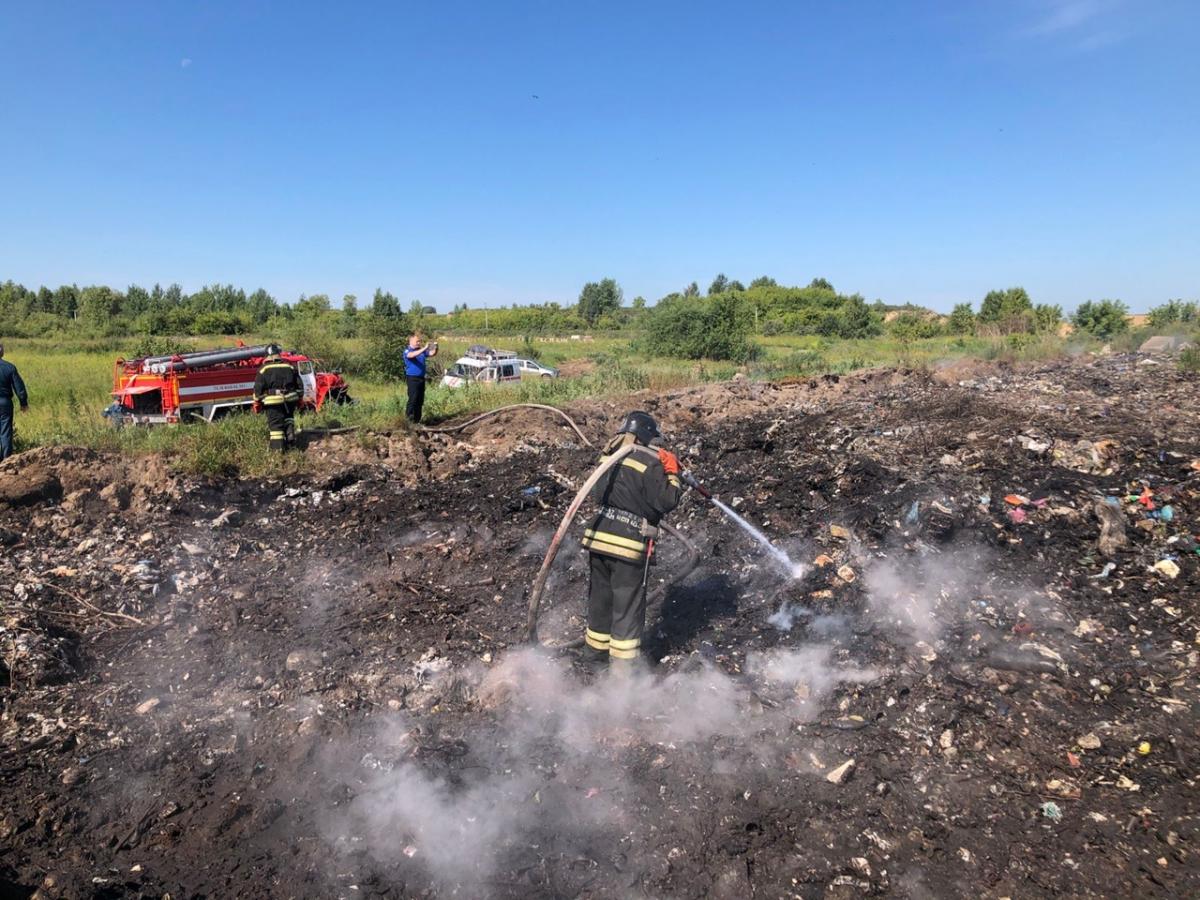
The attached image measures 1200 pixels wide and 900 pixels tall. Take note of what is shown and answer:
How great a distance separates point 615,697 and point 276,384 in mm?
6400

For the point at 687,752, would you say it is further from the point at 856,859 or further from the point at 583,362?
the point at 583,362

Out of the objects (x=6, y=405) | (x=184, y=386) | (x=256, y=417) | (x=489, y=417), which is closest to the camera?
(x=6, y=405)

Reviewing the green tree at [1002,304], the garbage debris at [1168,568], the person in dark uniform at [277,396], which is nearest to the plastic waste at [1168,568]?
the garbage debris at [1168,568]

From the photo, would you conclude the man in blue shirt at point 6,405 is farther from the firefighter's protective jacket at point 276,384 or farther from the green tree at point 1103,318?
the green tree at point 1103,318

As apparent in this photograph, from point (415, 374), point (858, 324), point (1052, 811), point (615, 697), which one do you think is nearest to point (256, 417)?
point (415, 374)

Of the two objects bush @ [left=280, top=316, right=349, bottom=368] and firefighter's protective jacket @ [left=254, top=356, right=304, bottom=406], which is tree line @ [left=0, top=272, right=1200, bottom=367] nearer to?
bush @ [left=280, top=316, right=349, bottom=368]

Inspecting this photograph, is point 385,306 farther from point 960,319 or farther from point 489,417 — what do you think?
point 960,319

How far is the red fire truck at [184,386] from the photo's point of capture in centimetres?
1085

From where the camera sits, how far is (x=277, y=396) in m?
8.63

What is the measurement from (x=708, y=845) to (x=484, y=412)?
8620mm

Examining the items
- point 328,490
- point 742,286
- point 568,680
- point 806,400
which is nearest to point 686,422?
Result: point 806,400

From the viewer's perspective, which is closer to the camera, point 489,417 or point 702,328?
point 489,417

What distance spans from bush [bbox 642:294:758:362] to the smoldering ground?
25.3m

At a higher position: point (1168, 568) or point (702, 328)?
point (702, 328)
